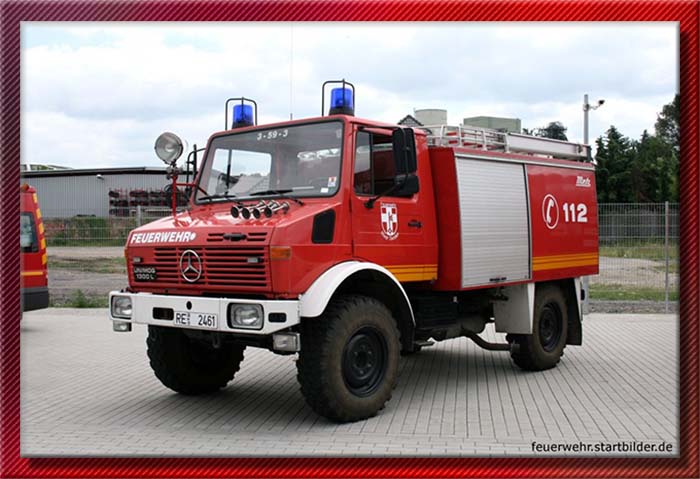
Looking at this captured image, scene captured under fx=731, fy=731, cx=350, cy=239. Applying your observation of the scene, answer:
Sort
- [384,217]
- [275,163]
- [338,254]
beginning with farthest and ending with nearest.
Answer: [275,163]
[384,217]
[338,254]

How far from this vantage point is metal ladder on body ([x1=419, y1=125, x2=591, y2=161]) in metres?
8.41

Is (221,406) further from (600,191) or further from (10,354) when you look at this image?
(600,191)

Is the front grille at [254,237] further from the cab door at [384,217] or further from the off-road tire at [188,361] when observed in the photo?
the off-road tire at [188,361]

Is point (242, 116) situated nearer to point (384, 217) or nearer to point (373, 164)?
point (373, 164)

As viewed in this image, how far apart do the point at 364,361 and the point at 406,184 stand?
5.67 ft

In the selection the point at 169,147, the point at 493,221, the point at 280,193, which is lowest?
the point at 493,221

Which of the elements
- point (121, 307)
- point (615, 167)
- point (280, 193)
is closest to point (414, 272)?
point (280, 193)

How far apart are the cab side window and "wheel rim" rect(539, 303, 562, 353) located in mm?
3461

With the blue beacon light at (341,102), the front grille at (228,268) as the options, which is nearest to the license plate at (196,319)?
the front grille at (228,268)

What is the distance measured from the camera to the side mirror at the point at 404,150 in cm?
684

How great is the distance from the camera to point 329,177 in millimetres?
6977

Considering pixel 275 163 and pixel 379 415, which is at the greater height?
pixel 275 163

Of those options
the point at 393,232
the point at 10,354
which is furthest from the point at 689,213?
the point at 10,354

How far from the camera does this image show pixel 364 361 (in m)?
6.93
